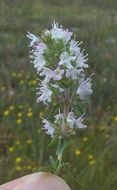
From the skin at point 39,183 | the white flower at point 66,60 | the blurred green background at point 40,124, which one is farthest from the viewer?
the blurred green background at point 40,124

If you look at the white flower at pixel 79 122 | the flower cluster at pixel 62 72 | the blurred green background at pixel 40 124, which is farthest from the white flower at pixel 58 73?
the blurred green background at pixel 40 124

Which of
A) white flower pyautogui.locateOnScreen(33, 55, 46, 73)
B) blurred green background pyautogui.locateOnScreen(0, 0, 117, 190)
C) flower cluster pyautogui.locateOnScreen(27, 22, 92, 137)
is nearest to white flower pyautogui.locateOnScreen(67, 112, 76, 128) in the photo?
flower cluster pyautogui.locateOnScreen(27, 22, 92, 137)

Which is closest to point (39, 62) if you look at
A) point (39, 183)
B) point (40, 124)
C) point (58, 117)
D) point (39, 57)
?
point (39, 57)

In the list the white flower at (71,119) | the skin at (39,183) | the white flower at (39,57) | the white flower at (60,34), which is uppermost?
the white flower at (60,34)

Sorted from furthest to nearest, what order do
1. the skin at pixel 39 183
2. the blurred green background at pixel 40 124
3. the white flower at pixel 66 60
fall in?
the blurred green background at pixel 40 124
the white flower at pixel 66 60
the skin at pixel 39 183

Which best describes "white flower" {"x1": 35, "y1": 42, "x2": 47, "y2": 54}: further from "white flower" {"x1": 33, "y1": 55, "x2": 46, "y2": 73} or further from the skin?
the skin

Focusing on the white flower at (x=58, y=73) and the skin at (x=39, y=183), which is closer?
the skin at (x=39, y=183)

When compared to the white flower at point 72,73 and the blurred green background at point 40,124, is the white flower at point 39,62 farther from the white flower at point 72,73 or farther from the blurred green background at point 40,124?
the blurred green background at point 40,124
